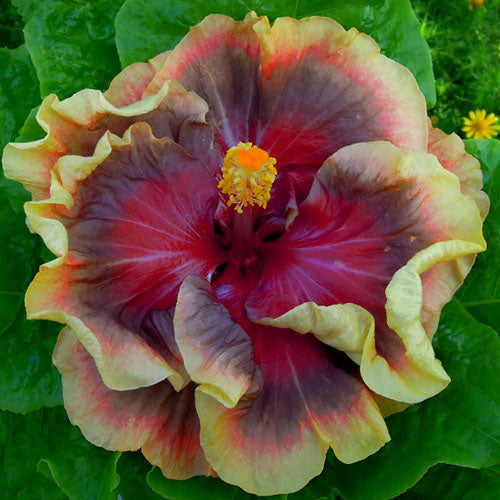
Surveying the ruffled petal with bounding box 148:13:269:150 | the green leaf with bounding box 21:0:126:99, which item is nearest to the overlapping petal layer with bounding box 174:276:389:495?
the ruffled petal with bounding box 148:13:269:150

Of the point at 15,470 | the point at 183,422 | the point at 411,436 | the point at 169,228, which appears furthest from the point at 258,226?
the point at 15,470

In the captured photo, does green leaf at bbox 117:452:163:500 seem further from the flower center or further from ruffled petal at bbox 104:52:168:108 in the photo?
ruffled petal at bbox 104:52:168:108

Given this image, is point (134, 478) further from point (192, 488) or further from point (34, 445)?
point (34, 445)

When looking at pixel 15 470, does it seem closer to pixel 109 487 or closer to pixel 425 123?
pixel 109 487

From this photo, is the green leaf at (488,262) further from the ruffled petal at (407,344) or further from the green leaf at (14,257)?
the green leaf at (14,257)

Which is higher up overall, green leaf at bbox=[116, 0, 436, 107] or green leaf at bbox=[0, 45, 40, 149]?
green leaf at bbox=[116, 0, 436, 107]
